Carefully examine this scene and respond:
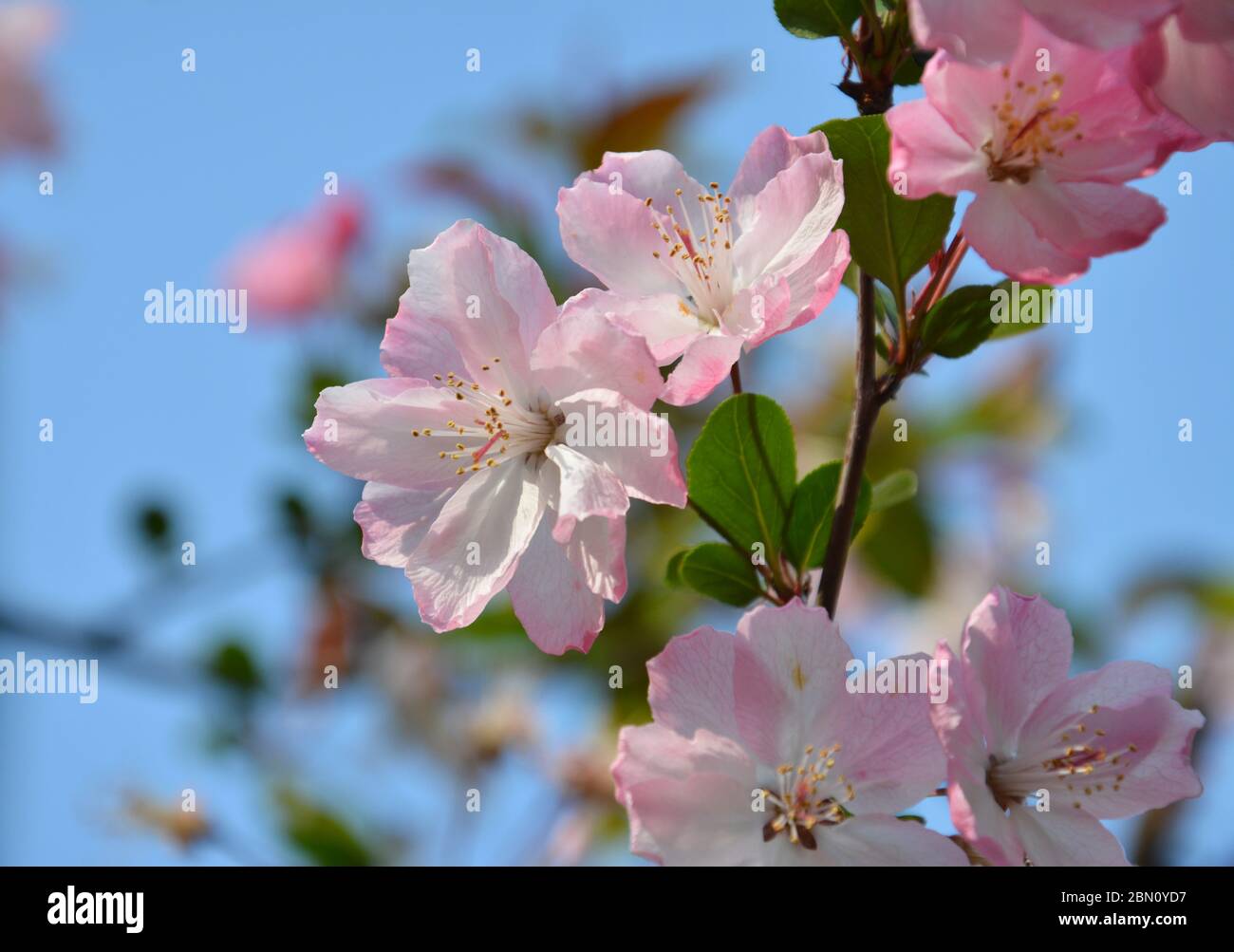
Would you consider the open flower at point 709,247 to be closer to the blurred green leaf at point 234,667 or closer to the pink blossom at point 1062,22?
the pink blossom at point 1062,22

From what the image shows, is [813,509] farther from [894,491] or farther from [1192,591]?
[1192,591]

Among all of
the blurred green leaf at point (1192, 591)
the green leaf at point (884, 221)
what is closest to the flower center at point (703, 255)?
the green leaf at point (884, 221)

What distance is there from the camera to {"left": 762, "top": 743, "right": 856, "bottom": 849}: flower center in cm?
82

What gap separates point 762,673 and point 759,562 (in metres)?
0.15

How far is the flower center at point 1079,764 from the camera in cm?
88

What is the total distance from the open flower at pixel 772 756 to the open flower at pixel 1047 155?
277mm

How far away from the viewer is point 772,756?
858 mm

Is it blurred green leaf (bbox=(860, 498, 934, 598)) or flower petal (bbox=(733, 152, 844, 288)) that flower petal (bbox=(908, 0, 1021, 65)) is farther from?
blurred green leaf (bbox=(860, 498, 934, 598))

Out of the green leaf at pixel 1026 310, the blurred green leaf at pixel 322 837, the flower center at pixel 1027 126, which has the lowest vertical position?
the blurred green leaf at pixel 322 837

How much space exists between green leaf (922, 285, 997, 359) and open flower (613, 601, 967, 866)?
0.78ft

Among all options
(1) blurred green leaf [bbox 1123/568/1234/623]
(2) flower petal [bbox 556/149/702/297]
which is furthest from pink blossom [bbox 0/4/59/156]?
(1) blurred green leaf [bbox 1123/568/1234/623]

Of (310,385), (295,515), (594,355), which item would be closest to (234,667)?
(295,515)
